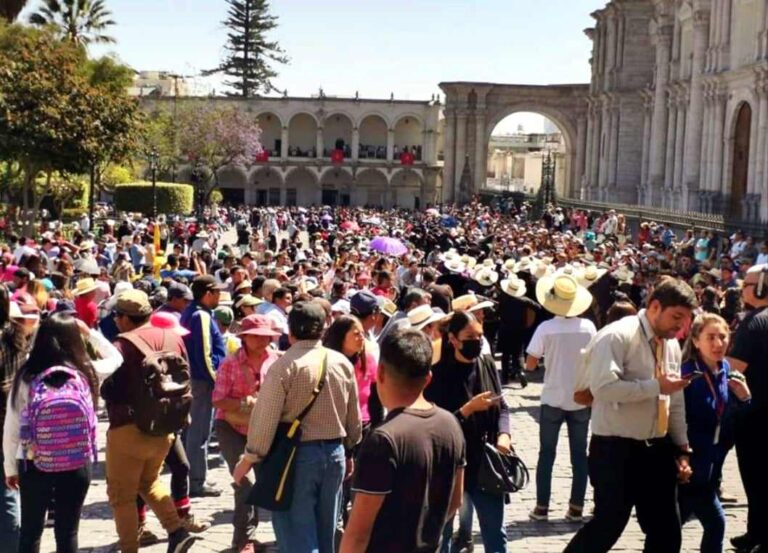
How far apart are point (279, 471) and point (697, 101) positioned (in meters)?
37.0

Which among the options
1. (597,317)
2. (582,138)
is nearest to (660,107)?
(582,138)

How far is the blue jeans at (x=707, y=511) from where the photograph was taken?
688 cm

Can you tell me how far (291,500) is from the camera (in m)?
5.91

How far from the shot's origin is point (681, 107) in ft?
141

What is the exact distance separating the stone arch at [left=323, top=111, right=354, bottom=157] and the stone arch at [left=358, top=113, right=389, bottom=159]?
920mm

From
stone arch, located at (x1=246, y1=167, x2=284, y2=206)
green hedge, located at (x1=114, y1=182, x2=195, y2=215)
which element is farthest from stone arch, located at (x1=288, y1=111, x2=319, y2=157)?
green hedge, located at (x1=114, y1=182, x2=195, y2=215)

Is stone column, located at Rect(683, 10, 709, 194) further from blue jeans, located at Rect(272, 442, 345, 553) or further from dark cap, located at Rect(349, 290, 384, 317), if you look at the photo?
blue jeans, located at Rect(272, 442, 345, 553)

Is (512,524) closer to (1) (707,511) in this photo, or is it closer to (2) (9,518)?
(1) (707,511)

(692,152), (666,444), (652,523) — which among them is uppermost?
(692,152)

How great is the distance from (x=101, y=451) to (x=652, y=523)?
605 cm

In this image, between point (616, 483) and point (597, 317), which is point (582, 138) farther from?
point (616, 483)

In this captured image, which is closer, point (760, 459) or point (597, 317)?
point (760, 459)

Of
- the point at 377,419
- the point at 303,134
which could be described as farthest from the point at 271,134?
the point at 377,419

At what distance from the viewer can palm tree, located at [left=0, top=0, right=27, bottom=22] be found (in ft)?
127
